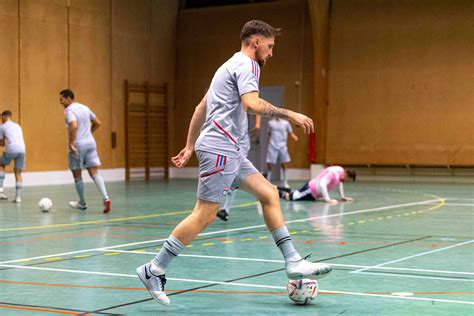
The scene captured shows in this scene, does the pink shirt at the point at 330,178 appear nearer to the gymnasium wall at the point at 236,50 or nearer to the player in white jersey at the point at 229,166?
the player in white jersey at the point at 229,166

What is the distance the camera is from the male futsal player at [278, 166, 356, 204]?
17.4 metres

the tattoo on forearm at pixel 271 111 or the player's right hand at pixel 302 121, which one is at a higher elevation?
the tattoo on forearm at pixel 271 111

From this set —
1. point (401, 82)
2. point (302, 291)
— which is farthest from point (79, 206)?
point (401, 82)

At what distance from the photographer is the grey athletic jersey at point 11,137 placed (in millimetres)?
18719

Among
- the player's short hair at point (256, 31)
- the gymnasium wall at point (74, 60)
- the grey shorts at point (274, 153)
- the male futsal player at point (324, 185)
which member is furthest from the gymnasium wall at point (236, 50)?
the player's short hair at point (256, 31)

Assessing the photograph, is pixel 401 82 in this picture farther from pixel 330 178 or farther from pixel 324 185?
pixel 324 185

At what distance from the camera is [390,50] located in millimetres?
27672

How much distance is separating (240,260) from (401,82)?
19.6 meters

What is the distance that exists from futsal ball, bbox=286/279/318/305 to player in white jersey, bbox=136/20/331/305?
3.0 inches

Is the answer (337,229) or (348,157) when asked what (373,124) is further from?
(337,229)

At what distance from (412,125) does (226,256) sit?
19157 millimetres

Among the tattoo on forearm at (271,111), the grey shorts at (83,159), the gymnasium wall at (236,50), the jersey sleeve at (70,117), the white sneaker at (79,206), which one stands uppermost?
the gymnasium wall at (236,50)

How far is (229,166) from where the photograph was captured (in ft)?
21.5

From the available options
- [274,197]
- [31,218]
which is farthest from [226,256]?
[31,218]
